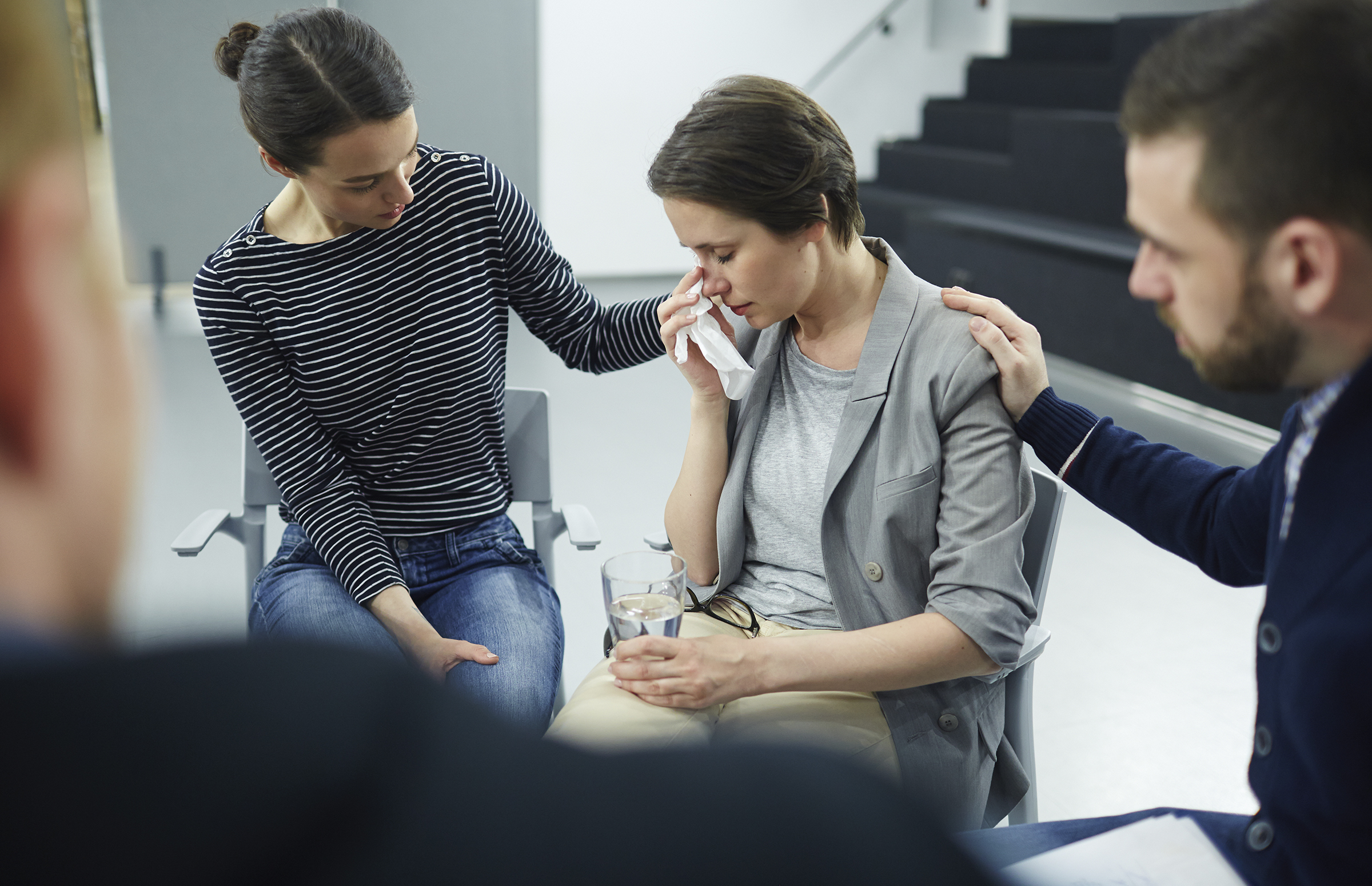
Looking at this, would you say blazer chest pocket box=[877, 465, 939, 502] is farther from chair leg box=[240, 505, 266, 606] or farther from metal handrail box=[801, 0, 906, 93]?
metal handrail box=[801, 0, 906, 93]

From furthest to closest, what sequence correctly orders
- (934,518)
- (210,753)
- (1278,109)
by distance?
1. (934,518)
2. (1278,109)
3. (210,753)

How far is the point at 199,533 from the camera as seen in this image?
182 cm

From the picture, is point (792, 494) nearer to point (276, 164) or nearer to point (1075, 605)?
point (276, 164)

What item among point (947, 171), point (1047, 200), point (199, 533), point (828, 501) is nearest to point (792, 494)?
point (828, 501)

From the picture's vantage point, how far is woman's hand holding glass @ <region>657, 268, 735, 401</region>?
156cm

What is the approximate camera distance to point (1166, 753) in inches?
90.8

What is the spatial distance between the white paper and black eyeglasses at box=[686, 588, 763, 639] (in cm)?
61

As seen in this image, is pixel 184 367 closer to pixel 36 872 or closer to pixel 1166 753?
pixel 1166 753

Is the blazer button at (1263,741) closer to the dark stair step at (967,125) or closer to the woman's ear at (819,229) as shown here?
the woman's ear at (819,229)

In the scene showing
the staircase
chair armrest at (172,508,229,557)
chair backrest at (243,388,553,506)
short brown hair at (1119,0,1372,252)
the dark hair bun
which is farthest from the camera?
the staircase

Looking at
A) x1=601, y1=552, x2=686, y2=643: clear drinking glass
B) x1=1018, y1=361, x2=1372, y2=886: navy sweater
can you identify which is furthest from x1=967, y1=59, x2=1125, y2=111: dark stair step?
x1=1018, y1=361, x2=1372, y2=886: navy sweater

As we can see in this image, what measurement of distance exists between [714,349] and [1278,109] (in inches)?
33.7

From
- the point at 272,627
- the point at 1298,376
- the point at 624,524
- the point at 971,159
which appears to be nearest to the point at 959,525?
the point at 1298,376

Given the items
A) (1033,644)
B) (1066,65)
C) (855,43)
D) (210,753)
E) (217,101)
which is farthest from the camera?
(855,43)
